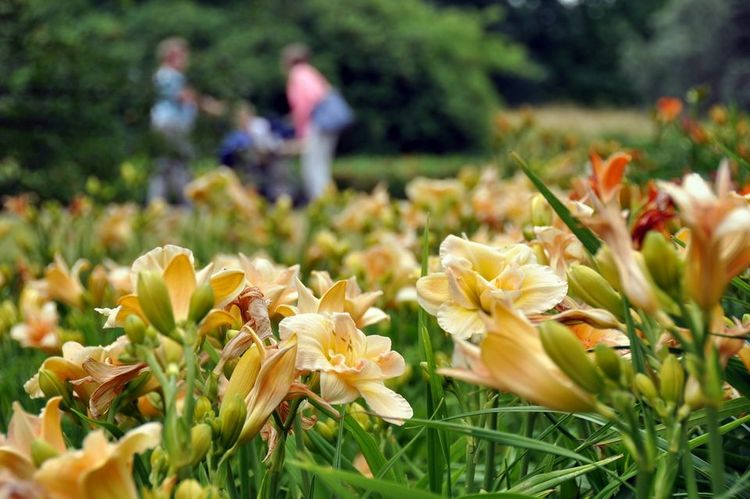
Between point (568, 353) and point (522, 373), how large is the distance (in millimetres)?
38

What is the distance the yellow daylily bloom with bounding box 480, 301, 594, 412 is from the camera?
0.60m

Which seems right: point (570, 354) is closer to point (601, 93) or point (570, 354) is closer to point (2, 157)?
point (2, 157)

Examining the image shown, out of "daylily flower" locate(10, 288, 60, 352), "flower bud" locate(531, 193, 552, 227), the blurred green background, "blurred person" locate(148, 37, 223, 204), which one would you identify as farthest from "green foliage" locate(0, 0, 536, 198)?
"flower bud" locate(531, 193, 552, 227)

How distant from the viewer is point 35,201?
4477 millimetres

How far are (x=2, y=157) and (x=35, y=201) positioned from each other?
0.28 metres

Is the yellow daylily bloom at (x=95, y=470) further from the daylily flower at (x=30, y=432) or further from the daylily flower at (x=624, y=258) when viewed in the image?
the daylily flower at (x=624, y=258)

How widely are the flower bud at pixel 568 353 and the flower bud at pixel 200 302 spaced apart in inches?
10.5

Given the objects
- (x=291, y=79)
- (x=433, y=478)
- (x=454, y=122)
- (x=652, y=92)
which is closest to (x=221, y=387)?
(x=433, y=478)

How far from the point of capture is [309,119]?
9.48m

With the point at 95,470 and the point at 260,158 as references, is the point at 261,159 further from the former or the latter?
the point at 95,470

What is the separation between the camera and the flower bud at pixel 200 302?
69cm

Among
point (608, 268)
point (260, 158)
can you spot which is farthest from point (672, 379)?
point (260, 158)

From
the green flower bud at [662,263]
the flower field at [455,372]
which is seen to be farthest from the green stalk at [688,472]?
the green flower bud at [662,263]

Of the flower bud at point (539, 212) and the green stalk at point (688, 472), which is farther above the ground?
the green stalk at point (688, 472)
